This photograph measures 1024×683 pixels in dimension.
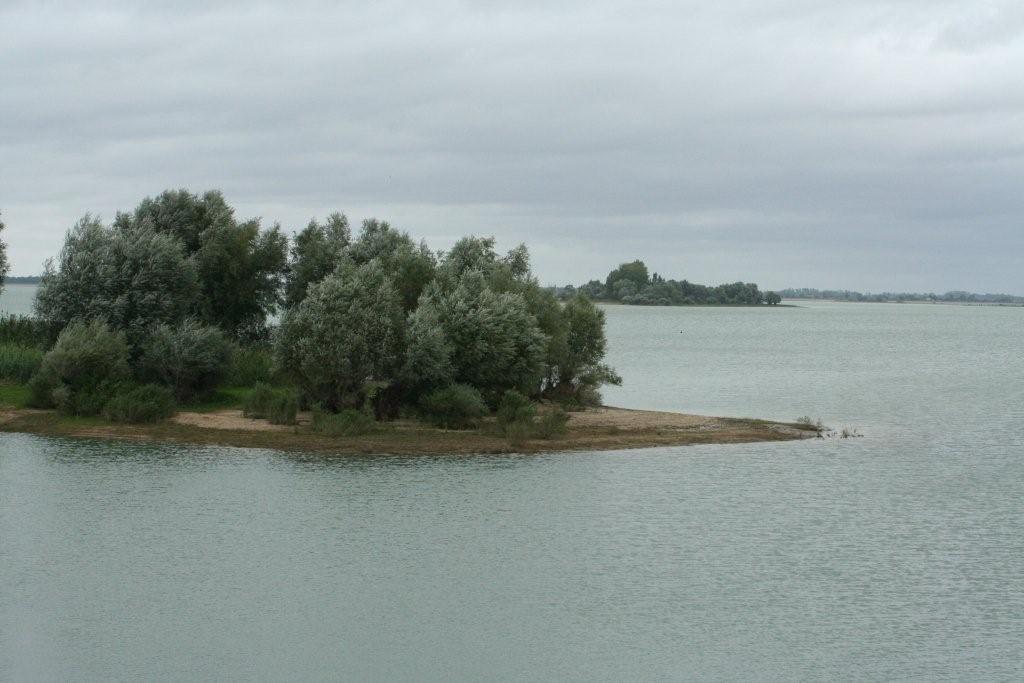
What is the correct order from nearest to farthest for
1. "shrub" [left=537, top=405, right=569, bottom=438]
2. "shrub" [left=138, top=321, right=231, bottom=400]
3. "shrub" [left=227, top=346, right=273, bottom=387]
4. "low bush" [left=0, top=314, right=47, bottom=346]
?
"shrub" [left=537, top=405, right=569, bottom=438]
"shrub" [left=138, top=321, right=231, bottom=400]
"low bush" [left=0, top=314, right=47, bottom=346]
"shrub" [left=227, top=346, right=273, bottom=387]

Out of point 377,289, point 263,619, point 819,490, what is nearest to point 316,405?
point 377,289

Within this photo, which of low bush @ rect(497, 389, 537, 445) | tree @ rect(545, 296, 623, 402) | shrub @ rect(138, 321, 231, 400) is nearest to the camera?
low bush @ rect(497, 389, 537, 445)

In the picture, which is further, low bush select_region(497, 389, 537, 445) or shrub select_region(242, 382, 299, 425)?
shrub select_region(242, 382, 299, 425)

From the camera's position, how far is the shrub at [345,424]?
39.8 meters

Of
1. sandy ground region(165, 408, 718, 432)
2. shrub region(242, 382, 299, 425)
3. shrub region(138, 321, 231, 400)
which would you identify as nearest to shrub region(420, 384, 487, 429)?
sandy ground region(165, 408, 718, 432)

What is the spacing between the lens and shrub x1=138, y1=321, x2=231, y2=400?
4456cm

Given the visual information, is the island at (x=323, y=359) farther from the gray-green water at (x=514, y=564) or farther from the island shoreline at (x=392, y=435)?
the gray-green water at (x=514, y=564)

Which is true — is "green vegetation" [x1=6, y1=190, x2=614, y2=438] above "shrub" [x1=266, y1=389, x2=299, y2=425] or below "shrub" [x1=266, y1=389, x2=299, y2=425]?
above

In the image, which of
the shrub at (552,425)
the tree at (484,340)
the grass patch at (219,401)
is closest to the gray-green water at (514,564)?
the shrub at (552,425)

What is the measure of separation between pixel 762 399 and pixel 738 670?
43.6 metres

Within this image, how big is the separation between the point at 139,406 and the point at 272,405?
458cm

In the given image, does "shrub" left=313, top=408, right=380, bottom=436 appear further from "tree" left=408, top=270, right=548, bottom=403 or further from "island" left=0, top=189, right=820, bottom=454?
"tree" left=408, top=270, right=548, bottom=403

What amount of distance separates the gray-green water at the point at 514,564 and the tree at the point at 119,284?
8716 millimetres

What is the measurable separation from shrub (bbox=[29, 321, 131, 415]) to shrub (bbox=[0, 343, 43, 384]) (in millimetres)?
2657
